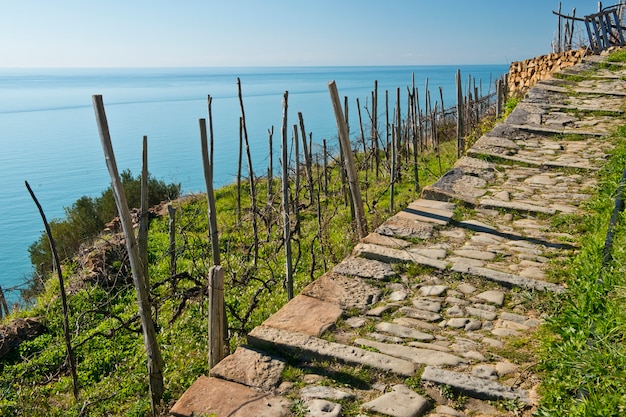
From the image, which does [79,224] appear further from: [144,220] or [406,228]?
[406,228]

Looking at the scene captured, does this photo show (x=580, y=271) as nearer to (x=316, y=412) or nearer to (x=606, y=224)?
(x=606, y=224)

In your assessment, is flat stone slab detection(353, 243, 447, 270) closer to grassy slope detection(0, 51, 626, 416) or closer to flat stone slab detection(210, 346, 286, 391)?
grassy slope detection(0, 51, 626, 416)

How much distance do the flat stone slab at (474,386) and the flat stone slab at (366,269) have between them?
40.1 inches

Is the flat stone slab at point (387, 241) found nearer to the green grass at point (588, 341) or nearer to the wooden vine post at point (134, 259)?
the green grass at point (588, 341)

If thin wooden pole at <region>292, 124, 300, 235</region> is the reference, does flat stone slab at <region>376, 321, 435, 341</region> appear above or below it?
below

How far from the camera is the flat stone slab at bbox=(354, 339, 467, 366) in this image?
2379mm

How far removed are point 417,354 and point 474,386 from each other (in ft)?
1.10

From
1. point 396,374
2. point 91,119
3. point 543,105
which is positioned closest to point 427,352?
point 396,374

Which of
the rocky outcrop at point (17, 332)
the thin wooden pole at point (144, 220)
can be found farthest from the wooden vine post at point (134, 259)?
the rocky outcrop at point (17, 332)

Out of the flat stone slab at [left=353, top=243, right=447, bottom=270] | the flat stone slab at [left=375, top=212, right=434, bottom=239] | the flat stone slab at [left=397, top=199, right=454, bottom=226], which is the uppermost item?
the flat stone slab at [left=397, top=199, right=454, bottom=226]

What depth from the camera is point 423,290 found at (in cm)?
309

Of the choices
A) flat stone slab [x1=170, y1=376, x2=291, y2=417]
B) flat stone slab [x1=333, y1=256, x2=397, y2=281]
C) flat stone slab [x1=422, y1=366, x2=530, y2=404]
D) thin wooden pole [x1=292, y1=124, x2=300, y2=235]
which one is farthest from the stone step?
flat stone slab [x1=170, y1=376, x2=291, y2=417]

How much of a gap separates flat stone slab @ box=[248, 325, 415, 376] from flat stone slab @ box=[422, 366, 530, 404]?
0.10 m

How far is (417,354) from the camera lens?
245 centimetres
